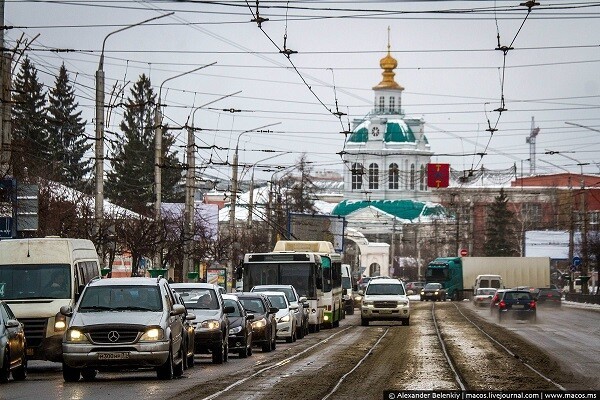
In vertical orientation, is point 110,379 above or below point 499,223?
below

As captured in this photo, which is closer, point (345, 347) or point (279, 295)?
point (345, 347)

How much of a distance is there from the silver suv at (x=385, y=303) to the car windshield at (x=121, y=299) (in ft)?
105

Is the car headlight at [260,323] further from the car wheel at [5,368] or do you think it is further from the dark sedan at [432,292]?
the dark sedan at [432,292]

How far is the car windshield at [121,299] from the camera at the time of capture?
23.8m

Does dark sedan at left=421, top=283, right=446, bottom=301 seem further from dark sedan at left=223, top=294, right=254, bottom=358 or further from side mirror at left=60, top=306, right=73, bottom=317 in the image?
side mirror at left=60, top=306, right=73, bottom=317

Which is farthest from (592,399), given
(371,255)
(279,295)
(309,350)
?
(371,255)

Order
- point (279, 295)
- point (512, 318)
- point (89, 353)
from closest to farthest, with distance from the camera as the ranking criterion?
point (89, 353) → point (279, 295) → point (512, 318)

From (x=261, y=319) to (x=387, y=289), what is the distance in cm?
2216

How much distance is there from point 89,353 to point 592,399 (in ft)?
28.0

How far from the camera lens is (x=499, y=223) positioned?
151m

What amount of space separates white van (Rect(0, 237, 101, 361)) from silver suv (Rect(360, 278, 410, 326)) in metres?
27.8

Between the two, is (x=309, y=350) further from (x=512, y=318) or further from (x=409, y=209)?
(x=409, y=209)

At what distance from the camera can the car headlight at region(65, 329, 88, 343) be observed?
22953 millimetres

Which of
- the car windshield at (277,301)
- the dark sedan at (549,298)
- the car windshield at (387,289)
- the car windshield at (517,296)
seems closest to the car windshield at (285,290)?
the car windshield at (277,301)
